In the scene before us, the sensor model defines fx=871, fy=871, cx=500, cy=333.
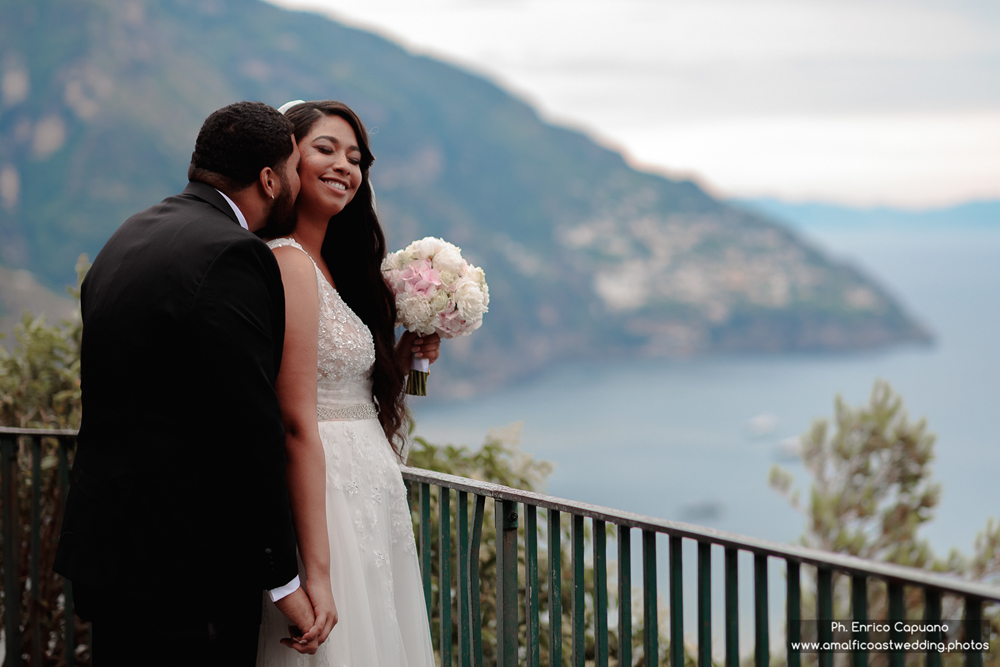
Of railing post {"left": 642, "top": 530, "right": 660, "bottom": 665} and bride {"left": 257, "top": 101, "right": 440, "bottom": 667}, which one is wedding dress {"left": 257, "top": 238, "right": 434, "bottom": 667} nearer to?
bride {"left": 257, "top": 101, "right": 440, "bottom": 667}

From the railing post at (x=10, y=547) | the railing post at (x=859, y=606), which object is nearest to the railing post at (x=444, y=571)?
the railing post at (x=859, y=606)

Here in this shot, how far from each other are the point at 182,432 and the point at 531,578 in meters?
0.86

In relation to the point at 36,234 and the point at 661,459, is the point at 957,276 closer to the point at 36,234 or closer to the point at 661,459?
the point at 661,459

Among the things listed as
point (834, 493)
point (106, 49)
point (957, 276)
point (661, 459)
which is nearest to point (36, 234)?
point (106, 49)

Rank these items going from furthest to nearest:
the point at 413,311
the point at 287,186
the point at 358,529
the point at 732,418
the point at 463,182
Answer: the point at 463,182 → the point at 732,418 → the point at 413,311 → the point at 358,529 → the point at 287,186

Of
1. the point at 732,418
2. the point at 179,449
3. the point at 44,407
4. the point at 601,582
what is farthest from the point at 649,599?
the point at 732,418

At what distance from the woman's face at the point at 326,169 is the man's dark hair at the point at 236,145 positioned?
40cm

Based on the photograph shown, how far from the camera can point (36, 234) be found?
198 feet

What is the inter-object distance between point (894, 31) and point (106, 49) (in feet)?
267

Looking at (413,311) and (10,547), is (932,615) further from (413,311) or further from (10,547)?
(10,547)

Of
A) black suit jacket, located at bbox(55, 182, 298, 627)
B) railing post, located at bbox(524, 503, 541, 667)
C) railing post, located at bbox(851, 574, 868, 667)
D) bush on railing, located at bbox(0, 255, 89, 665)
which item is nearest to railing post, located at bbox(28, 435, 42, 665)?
bush on railing, located at bbox(0, 255, 89, 665)

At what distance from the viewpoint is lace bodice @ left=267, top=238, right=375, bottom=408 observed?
6.27ft

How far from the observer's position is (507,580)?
79.0 inches

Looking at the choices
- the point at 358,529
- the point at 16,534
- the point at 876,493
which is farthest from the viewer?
the point at 876,493
